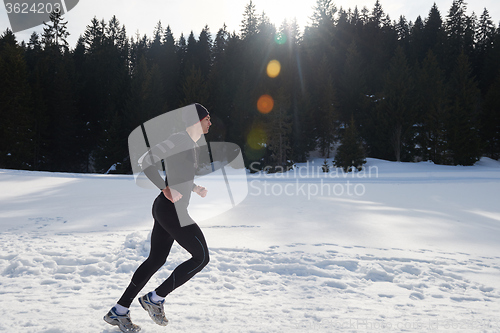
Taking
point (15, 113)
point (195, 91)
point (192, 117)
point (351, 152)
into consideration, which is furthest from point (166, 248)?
point (15, 113)

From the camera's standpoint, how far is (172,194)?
2.76 meters

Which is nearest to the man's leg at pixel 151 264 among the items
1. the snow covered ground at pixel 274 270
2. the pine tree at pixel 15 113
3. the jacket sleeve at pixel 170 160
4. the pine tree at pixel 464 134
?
the snow covered ground at pixel 274 270

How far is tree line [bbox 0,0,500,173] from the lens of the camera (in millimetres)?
33281

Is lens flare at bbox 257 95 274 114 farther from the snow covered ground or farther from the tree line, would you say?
the snow covered ground

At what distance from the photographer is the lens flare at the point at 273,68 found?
4081cm

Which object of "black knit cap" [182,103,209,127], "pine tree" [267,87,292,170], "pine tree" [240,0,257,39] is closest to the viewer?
"black knit cap" [182,103,209,127]

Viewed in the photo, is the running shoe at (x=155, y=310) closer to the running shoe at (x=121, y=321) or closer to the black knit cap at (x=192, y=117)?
the running shoe at (x=121, y=321)

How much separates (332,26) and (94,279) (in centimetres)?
6079

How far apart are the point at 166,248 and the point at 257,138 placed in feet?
107

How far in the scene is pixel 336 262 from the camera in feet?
16.4

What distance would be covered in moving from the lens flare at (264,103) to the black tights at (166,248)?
34.1m

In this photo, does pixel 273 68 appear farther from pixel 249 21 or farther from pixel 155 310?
pixel 155 310

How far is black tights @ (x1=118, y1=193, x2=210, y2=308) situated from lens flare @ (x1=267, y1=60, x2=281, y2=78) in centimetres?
3951

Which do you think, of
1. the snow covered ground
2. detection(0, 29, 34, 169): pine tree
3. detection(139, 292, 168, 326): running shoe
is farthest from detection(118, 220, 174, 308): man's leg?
detection(0, 29, 34, 169): pine tree
